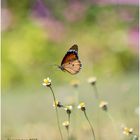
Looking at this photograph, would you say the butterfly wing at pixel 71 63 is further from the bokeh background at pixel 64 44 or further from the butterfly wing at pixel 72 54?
the bokeh background at pixel 64 44

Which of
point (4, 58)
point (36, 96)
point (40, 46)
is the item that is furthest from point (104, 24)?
point (36, 96)

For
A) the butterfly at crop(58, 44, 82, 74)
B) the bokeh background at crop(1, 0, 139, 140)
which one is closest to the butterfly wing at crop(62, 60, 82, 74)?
the butterfly at crop(58, 44, 82, 74)

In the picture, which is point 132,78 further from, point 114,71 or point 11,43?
point 11,43

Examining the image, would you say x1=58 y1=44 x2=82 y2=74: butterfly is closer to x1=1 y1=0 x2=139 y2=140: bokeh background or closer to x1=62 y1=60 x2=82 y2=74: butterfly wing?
x1=62 y1=60 x2=82 y2=74: butterfly wing

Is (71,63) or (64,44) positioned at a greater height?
(64,44)

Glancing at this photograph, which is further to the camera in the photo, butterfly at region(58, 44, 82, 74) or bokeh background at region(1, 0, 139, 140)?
bokeh background at region(1, 0, 139, 140)

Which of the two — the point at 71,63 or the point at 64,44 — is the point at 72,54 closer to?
the point at 71,63

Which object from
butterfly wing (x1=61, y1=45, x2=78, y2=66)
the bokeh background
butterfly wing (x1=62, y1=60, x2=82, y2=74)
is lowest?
butterfly wing (x1=62, y1=60, x2=82, y2=74)

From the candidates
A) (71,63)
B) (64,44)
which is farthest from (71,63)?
(64,44)

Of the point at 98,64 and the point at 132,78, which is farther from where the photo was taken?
the point at 98,64

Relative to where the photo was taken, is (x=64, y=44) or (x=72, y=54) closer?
(x=72, y=54)

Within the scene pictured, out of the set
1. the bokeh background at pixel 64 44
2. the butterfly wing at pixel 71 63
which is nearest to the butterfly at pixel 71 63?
the butterfly wing at pixel 71 63
